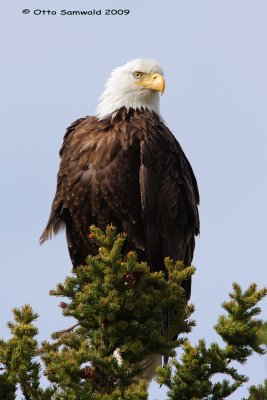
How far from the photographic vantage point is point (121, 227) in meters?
7.62

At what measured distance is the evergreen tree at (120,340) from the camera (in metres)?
5.21

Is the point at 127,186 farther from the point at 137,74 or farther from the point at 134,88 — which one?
the point at 137,74

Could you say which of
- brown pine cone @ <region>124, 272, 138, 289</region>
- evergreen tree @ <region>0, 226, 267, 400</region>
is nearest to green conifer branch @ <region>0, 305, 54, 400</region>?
evergreen tree @ <region>0, 226, 267, 400</region>

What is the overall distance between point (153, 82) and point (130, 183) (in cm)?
122

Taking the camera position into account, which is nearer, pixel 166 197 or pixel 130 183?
pixel 130 183

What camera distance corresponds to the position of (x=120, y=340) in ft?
18.3

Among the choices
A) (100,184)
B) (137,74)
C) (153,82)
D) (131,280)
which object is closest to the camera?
(131,280)

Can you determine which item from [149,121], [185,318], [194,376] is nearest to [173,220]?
[149,121]

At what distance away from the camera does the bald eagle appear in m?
7.54

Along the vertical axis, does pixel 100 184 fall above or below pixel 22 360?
above

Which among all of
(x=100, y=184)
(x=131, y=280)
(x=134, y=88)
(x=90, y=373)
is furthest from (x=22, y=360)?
(x=134, y=88)

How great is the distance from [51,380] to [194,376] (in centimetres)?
83

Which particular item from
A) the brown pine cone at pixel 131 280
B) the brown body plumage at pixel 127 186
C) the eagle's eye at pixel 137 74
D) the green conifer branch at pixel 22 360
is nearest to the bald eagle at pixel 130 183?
the brown body plumage at pixel 127 186

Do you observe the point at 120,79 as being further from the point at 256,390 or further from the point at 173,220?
the point at 256,390
